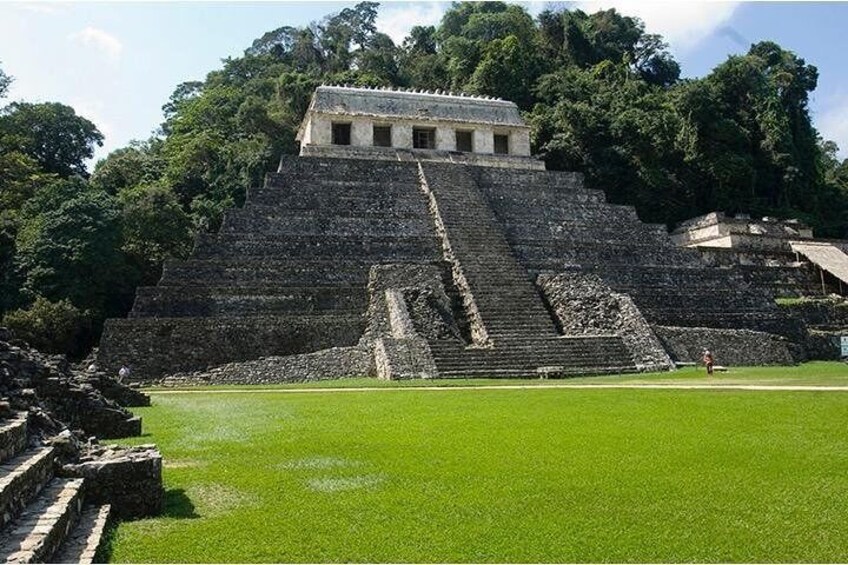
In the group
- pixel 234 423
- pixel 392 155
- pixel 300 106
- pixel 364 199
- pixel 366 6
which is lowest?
pixel 234 423

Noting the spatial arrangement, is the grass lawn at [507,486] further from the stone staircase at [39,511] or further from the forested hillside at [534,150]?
the forested hillside at [534,150]

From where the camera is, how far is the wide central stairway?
782 inches

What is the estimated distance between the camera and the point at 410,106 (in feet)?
111

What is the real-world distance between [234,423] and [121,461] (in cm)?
425

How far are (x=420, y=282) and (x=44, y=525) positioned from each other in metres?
Answer: 18.3

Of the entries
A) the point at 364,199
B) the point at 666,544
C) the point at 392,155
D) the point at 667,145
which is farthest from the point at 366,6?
the point at 666,544

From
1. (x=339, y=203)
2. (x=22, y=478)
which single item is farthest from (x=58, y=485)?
(x=339, y=203)

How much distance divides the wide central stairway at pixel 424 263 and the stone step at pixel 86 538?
43.1 ft

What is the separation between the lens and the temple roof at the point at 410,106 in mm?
32938

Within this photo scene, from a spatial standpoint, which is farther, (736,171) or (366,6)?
(366,6)

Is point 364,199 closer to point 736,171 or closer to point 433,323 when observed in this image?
point 433,323

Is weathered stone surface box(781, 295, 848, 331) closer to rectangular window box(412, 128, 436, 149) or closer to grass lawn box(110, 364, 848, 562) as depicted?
rectangular window box(412, 128, 436, 149)

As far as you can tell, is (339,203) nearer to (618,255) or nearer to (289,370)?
(289,370)

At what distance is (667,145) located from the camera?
41.7 m
